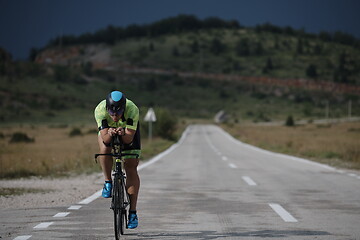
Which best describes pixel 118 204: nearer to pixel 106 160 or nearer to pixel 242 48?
pixel 106 160

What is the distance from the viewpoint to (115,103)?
6.66 m

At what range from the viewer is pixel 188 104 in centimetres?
12075

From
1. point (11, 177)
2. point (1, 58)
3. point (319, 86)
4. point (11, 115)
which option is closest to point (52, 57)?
point (1, 58)

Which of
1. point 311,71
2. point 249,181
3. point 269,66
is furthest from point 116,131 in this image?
point 269,66

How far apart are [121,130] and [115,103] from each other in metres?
0.35

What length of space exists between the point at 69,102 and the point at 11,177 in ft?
283

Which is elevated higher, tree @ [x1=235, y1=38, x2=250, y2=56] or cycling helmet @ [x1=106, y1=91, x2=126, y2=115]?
tree @ [x1=235, y1=38, x2=250, y2=56]

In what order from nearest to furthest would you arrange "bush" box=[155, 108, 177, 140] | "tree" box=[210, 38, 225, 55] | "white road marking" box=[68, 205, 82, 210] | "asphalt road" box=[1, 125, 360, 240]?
1. "asphalt road" box=[1, 125, 360, 240]
2. "white road marking" box=[68, 205, 82, 210]
3. "bush" box=[155, 108, 177, 140]
4. "tree" box=[210, 38, 225, 55]

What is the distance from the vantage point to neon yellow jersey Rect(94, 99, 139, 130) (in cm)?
686

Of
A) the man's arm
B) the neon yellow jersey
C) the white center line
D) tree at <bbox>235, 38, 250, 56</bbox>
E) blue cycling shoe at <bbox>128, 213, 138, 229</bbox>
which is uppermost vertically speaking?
tree at <bbox>235, 38, 250, 56</bbox>

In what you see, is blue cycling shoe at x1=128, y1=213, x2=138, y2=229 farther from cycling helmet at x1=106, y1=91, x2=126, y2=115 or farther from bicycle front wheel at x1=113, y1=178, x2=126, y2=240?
cycling helmet at x1=106, y1=91, x2=126, y2=115

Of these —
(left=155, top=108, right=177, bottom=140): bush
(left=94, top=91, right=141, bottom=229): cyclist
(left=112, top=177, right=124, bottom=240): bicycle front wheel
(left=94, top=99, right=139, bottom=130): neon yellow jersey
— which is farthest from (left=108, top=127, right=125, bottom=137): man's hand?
(left=155, top=108, right=177, bottom=140): bush

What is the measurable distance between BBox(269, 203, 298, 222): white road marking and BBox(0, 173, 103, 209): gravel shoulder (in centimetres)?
363

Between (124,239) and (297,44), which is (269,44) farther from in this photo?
(124,239)
